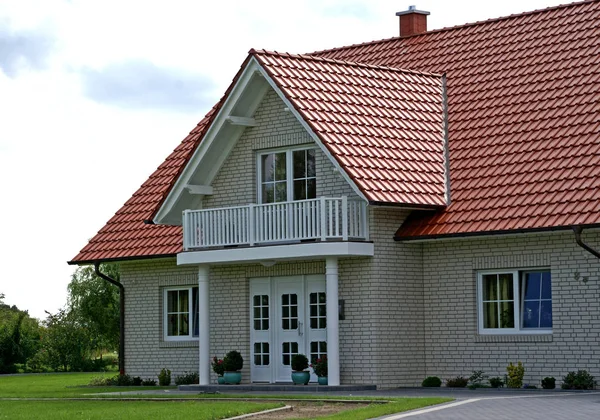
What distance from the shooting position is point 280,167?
91.6 ft

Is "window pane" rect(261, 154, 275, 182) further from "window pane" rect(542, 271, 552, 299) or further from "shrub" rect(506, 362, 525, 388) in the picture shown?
"shrub" rect(506, 362, 525, 388)

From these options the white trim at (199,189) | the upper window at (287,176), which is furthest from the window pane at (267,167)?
the white trim at (199,189)

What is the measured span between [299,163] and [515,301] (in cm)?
558

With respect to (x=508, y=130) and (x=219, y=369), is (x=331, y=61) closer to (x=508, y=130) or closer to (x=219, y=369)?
(x=508, y=130)

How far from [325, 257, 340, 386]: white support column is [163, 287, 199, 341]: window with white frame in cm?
616

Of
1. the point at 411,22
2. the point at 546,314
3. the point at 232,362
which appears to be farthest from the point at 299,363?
the point at 411,22

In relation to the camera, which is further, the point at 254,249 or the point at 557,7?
the point at 557,7

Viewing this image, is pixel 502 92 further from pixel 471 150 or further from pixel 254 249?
pixel 254 249

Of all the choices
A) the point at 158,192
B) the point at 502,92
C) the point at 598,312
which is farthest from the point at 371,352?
the point at 158,192

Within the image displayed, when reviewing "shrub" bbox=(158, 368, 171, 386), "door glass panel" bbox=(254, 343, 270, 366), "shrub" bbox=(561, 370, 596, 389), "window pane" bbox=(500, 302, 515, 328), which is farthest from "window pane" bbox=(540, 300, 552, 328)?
"shrub" bbox=(158, 368, 171, 386)

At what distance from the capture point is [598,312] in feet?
78.4

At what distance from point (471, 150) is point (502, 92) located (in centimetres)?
187

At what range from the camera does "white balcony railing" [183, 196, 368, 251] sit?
25.5 metres

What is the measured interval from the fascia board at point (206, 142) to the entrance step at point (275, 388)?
4062 millimetres
